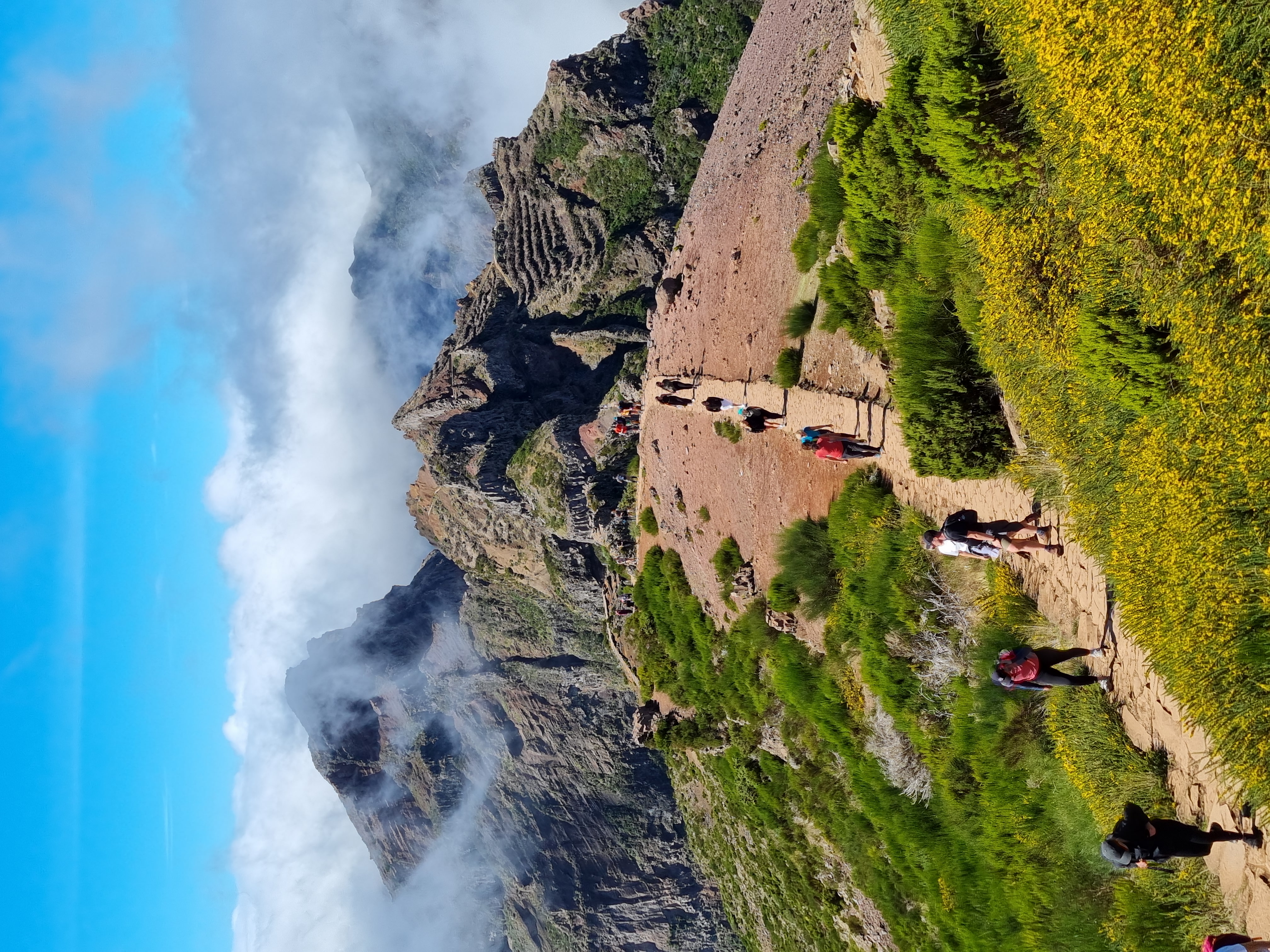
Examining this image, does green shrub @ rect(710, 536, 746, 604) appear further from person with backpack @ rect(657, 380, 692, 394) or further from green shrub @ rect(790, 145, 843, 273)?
green shrub @ rect(790, 145, 843, 273)

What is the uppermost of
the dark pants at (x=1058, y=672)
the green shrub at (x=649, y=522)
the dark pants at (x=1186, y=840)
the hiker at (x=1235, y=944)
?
the green shrub at (x=649, y=522)

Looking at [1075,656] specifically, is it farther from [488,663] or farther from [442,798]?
[442,798]

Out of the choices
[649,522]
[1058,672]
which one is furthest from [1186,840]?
[649,522]

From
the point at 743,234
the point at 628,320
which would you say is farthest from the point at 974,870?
the point at 628,320

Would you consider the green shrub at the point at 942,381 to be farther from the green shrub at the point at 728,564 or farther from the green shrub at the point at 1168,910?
the green shrub at the point at 728,564

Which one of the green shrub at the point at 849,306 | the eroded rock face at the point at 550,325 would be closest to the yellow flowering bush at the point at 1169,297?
the green shrub at the point at 849,306

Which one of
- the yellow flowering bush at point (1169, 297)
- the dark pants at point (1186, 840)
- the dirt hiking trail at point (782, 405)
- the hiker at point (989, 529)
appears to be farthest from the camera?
the hiker at point (989, 529)

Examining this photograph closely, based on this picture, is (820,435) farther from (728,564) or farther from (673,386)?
(673,386)
